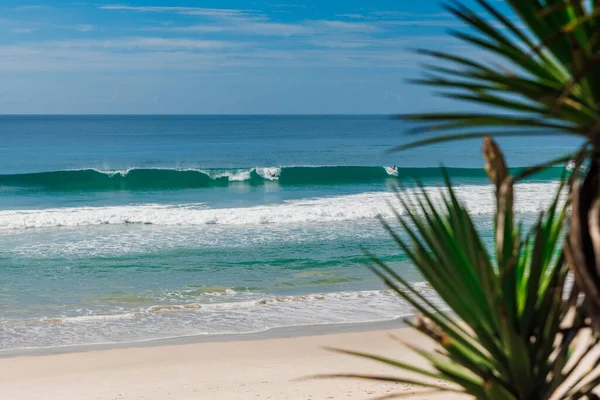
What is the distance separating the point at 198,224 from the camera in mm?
21172

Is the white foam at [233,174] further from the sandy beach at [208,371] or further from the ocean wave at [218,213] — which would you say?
the sandy beach at [208,371]

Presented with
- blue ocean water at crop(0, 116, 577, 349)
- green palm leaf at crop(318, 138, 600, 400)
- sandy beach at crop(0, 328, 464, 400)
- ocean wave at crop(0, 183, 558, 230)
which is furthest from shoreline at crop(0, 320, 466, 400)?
ocean wave at crop(0, 183, 558, 230)

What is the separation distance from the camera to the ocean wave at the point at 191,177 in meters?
32.1

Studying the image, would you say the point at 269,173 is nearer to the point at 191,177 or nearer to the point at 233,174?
the point at 233,174

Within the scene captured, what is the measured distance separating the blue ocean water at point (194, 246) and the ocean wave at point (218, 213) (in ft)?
0.23

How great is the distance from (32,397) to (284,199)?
20193 millimetres

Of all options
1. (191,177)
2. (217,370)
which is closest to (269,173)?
(191,177)

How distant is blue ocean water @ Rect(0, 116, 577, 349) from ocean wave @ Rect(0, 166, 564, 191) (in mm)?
87

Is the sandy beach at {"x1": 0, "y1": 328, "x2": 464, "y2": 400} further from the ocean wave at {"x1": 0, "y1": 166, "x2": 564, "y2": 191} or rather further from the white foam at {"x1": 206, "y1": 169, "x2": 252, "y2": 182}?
the white foam at {"x1": 206, "y1": 169, "x2": 252, "y2": 182}

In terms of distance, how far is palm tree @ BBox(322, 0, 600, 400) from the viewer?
165 centimetres

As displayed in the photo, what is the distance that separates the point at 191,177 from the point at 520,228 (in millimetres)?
32696

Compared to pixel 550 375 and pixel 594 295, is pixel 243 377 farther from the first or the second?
pixel 594 295

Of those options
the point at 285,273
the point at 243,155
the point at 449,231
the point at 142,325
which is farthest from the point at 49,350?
the point at 243,155

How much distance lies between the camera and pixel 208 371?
317 inches
